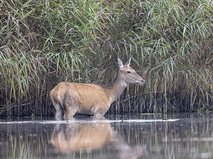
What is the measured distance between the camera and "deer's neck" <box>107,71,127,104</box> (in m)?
9.57

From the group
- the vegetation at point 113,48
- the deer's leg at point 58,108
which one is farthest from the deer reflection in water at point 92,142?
the vegetation at point 113,48

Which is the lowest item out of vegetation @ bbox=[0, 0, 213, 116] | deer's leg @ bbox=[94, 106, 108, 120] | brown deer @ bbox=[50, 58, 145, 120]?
deer's leg @ bbox=[94, 106, 108, 120]

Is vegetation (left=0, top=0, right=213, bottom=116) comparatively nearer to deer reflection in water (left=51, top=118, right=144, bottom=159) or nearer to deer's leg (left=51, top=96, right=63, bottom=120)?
deer's leg (left=51, top=96, right=63, bottom=120)

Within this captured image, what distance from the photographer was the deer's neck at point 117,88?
957 cm

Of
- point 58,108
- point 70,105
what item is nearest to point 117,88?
point 70,105

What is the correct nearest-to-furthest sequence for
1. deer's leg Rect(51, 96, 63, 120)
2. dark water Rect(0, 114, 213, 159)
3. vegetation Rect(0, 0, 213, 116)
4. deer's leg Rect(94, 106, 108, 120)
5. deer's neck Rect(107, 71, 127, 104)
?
dark water Rect(0, 114, 213, 159), deer's leg Rect(51, 96, 63, 120), vegetation Rect(0, 0, 213, 116), deer's leg Rect(94, 106, 108, 120), deer's neck Rect(107, 71, 127, 104)

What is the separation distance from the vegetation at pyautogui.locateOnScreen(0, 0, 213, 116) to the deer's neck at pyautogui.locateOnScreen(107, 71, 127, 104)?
31cm

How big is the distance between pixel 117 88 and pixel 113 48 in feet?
2.65

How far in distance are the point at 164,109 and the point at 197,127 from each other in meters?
3.54

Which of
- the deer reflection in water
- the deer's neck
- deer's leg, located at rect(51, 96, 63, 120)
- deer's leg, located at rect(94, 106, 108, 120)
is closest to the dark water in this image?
the deer reflection in water

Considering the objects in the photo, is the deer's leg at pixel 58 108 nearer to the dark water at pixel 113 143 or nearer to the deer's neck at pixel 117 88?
the deer's neck at pixel 117 88

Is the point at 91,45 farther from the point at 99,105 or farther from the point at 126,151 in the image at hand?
the point at 126,151

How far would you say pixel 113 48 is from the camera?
386 inches

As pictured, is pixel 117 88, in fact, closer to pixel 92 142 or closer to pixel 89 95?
pixel 89 95
